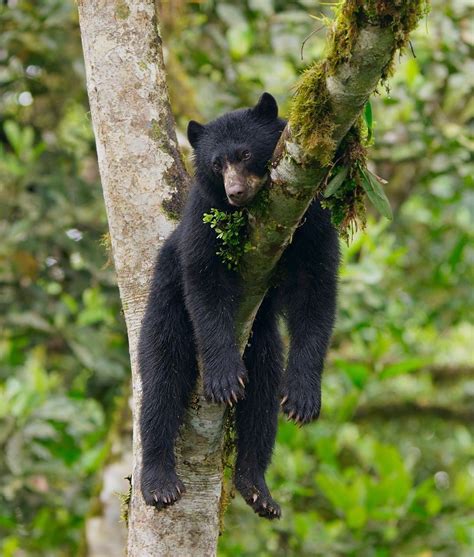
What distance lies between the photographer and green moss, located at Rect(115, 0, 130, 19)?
3.83 meters

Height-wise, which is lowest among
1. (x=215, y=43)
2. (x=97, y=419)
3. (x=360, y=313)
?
(x=97, y=419)

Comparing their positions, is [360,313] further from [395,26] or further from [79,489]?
[395,26]

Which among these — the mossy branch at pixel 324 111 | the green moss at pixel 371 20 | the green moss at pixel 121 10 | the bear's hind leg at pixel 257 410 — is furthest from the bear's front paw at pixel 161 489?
the green moss at pixel 121 10

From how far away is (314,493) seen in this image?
744 cm

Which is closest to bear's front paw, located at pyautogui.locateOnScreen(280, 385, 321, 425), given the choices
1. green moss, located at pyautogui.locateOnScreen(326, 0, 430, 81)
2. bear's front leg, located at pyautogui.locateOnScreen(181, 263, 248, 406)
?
bear's front leg, located at pyautogui.locateOnScreen(181, 263, 248, 406)

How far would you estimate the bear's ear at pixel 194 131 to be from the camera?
168 inches

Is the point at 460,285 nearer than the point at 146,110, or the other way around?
the point at 146,110

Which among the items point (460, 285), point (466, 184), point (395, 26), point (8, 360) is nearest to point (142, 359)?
point (395, 26)

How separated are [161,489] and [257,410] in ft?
2.76

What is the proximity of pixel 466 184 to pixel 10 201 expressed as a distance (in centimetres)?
330

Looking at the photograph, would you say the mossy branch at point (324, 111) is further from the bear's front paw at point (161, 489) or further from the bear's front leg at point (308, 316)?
the bear's front paw at point (161, 489)

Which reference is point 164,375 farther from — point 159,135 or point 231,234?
point 159,135

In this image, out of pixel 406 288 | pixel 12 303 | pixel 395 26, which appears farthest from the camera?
pixel 406 288

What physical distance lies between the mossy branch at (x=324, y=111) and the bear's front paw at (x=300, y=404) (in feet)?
2.10
